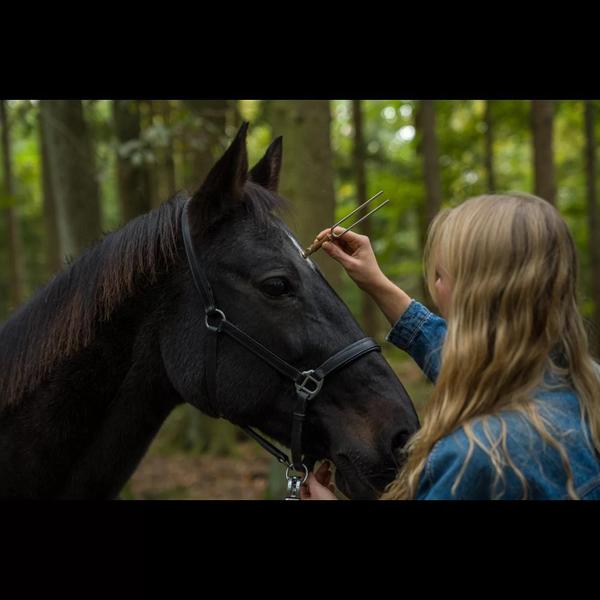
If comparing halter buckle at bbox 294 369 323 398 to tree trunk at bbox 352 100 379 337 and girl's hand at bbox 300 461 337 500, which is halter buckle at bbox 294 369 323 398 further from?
tree trunk at bbox 352 100 379 337

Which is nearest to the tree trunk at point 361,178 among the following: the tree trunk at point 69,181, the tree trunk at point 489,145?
the tree trunk at point 489,145

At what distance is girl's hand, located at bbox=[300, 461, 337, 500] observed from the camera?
2.26 m

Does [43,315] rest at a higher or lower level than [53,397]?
higher

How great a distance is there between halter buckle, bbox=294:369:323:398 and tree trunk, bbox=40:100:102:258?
493 centimetres

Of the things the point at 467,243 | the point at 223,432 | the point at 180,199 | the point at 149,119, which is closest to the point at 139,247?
the point at 180,199

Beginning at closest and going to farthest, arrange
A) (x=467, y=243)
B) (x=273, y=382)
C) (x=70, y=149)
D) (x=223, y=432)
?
(x=467, y=243) < (x=273, y=382) < (x=70, y=149) < (x=223, y=432)

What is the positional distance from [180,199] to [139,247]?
12.4 inches

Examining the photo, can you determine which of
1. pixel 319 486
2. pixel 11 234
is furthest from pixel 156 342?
pixel 11 234

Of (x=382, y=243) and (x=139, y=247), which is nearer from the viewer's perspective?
(x=139, y=247)

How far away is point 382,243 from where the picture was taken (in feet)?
50.9

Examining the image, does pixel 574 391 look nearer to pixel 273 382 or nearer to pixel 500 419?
pixel 500 419

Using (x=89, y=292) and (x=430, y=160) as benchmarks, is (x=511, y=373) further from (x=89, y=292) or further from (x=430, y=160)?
(x=430, y=160)

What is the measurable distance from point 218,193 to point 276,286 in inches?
19.3

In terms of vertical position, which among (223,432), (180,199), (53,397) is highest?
(180,199)
